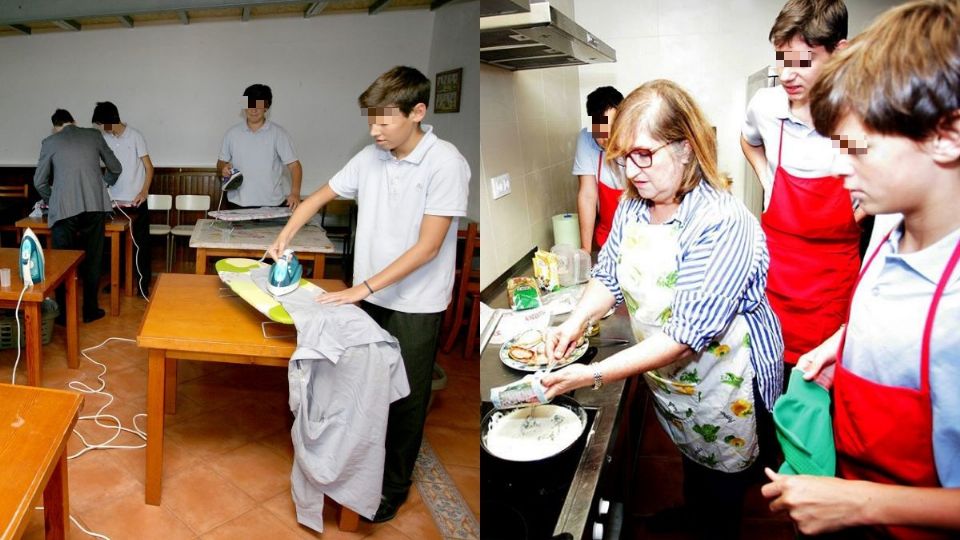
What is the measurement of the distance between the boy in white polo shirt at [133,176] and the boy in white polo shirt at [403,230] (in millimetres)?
829

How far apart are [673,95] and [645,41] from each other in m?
0.63

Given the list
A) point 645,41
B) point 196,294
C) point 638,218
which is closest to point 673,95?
point 638,218

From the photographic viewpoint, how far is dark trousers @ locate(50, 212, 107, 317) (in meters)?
2.37

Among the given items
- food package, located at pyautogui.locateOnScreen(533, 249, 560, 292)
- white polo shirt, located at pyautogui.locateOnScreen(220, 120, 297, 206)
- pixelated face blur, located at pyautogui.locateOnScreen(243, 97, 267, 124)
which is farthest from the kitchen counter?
pixelated face blur, located at pyautogui.locateOnScreen(243, 97, 267, 124)

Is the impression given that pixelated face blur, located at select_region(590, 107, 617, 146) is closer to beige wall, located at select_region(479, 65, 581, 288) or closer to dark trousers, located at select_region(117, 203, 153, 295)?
beige wall, located at select_region(479, 65, 581, 288)

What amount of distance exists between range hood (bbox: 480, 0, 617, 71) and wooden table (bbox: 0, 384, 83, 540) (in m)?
1.09

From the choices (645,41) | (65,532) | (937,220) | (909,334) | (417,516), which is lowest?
(417,516)

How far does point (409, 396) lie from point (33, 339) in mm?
1301

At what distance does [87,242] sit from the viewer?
7.97 feet

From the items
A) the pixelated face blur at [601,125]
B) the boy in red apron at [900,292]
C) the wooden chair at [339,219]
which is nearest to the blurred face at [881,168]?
the boy in red apron at [900,292]

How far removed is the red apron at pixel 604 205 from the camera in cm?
173

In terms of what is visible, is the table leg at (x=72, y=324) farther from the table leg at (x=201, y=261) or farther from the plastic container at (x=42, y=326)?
the table leg at (x=201, y=261)

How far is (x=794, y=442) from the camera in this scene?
2.51ft

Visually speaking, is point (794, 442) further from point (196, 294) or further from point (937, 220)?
point (196, 294)
